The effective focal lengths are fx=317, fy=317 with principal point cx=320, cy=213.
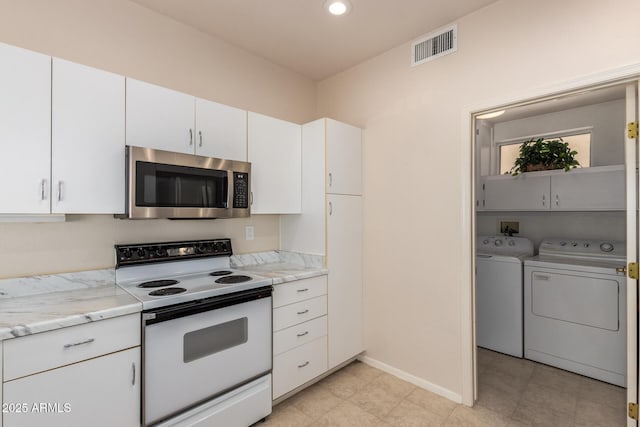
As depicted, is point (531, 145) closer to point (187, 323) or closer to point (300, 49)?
point (300, 49)

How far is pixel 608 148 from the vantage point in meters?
3.26

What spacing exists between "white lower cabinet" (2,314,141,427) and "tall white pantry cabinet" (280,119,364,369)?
4.81ft

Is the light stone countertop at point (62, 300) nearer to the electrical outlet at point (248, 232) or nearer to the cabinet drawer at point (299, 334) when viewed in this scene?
the cabinet drawer at point (299, 334)

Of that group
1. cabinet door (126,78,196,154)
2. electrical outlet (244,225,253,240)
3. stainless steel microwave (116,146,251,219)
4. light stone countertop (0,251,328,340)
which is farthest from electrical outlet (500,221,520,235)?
cabinet door (126,78,196,154)

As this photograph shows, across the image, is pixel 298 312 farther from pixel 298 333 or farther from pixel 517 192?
pixel 517 192

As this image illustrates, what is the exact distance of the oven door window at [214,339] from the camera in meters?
1.79

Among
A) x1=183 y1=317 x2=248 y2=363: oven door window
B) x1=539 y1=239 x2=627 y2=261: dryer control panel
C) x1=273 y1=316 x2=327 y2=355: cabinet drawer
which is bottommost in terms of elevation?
x1=273 y1=316 x2=327 y2=355: cabinet drawer

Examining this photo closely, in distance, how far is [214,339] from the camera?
6.23ft

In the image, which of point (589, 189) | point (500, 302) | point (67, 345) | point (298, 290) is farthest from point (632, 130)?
point (67, 345)

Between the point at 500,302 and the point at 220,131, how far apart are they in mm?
3040

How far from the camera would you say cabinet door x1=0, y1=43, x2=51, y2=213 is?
146cm

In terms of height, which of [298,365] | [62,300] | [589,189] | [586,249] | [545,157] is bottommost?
[298,365]

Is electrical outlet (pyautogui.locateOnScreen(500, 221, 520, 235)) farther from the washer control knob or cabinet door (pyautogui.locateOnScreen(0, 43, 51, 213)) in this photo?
cabinet door (pyautogui.locateOnScreen(0, 43, 51, 213))

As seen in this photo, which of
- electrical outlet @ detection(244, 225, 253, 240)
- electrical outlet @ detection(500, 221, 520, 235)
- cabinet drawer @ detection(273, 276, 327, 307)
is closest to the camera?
cabinet drawer @ detection(273, 276, 327, 307)
